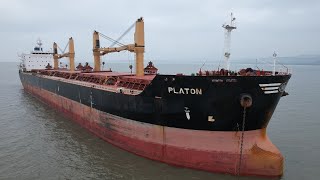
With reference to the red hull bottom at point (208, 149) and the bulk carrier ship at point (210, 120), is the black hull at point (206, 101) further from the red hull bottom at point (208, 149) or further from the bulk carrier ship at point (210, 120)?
the red hull bottom at point (208, 149)

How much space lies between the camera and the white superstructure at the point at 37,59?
4238cm

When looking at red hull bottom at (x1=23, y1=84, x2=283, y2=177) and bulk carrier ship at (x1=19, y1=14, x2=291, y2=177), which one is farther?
red hull bottom at (x1=23, y1=84, x2=283, y2=177)

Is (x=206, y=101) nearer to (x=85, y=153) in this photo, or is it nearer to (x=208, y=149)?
(x=208, y=149)

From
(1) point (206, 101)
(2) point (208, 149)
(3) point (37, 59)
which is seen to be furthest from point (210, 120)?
(3) point (37, 59)

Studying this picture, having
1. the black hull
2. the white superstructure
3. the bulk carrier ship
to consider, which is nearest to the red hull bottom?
the bulk carrier ship

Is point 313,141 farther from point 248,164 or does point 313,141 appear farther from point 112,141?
point 112,141

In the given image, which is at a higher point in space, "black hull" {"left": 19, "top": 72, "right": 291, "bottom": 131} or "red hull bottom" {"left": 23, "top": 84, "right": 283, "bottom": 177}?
"black hull" {"left": 19, "top": 72, "right": 291, "bottom": 131}

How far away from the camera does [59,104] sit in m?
24.3

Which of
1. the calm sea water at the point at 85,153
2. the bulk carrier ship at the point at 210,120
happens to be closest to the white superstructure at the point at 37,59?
the calm sea water at the point at 85,153

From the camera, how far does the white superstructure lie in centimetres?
4238

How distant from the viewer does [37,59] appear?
43469mm

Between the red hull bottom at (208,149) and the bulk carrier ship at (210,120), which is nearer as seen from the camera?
the bulk carrier ship at (210,120)

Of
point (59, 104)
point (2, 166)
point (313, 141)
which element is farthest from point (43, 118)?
point (313, 141)

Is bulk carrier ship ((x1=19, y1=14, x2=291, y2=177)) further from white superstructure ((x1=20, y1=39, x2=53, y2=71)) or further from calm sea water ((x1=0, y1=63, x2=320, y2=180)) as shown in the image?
white superstructure ((x1=20, y1=39, x2=53, y2=71))
